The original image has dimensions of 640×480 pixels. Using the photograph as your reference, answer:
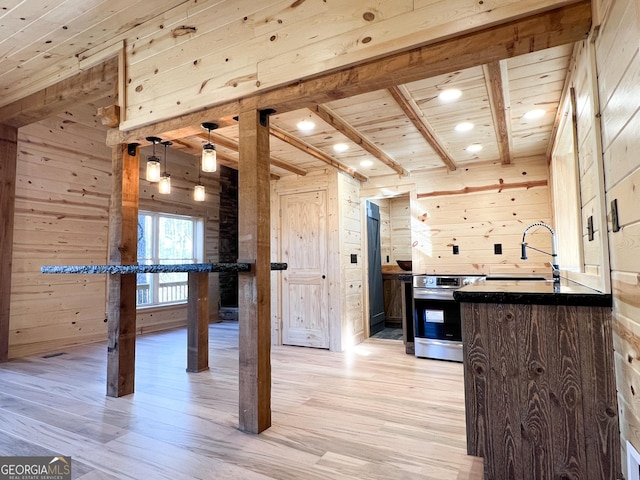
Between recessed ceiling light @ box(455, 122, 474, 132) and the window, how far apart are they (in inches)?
189

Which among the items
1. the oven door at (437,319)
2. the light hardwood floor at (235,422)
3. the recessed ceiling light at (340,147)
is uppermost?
the recessed ceiling light at (340,147)

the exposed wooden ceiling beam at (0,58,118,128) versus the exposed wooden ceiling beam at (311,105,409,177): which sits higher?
the exposed wooden ceiling beam at (0,58,118,128)

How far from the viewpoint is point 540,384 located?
153cm

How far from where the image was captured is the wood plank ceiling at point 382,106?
8.13ft

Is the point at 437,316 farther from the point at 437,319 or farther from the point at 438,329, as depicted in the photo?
the point at 438,329

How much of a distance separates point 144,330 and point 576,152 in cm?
585

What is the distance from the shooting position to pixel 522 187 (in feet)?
14.2

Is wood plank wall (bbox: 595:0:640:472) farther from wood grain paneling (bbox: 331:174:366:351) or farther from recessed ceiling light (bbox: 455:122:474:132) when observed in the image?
wood grain paneling (bbox: 331:174:366:351)

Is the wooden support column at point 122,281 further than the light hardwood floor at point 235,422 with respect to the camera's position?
Yes

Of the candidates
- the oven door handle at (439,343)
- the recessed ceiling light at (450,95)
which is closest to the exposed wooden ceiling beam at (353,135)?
the recessed ceiling light at (450,95)

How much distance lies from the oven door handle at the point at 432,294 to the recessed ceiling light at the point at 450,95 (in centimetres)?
214

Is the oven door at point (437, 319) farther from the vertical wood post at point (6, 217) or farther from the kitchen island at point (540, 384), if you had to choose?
the vertical wood post at point (6, 217)

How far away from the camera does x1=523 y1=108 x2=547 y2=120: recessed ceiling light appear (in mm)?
2977

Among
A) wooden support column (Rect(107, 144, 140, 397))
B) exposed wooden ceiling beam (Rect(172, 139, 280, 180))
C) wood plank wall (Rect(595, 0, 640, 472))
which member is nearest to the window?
exposed wooden ceiling beam (Rect(172, 139, 280, 180))
